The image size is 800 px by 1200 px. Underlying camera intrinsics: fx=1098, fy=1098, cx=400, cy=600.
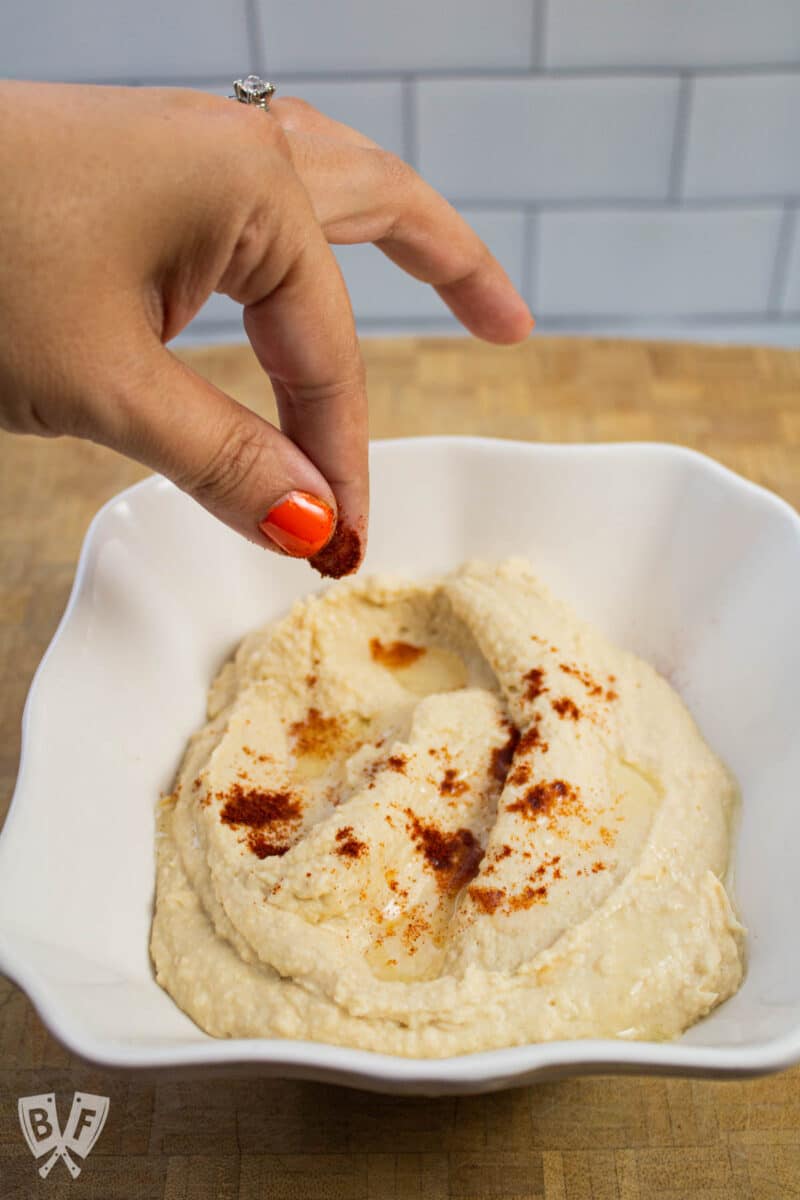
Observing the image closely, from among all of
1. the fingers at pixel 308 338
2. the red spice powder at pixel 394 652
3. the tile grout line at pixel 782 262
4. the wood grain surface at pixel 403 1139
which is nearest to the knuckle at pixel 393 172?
the fingers at pixel 308 338

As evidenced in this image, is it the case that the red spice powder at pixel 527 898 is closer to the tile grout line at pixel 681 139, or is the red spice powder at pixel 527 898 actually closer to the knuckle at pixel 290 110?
the knuckle at pixel 290 110

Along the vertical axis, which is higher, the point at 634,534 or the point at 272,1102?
the point at 634,534

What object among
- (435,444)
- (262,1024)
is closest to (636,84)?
(435,444)

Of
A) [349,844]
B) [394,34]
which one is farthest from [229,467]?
[394,34]

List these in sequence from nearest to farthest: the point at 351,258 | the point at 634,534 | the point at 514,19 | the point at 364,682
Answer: the point at 364,682
the point at 634,534
the point at 514,19
the point at 351,258

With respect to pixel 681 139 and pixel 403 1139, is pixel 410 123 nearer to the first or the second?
pixel 681 139

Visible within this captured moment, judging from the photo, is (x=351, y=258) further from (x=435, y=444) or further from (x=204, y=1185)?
(x=204, y=1185)
